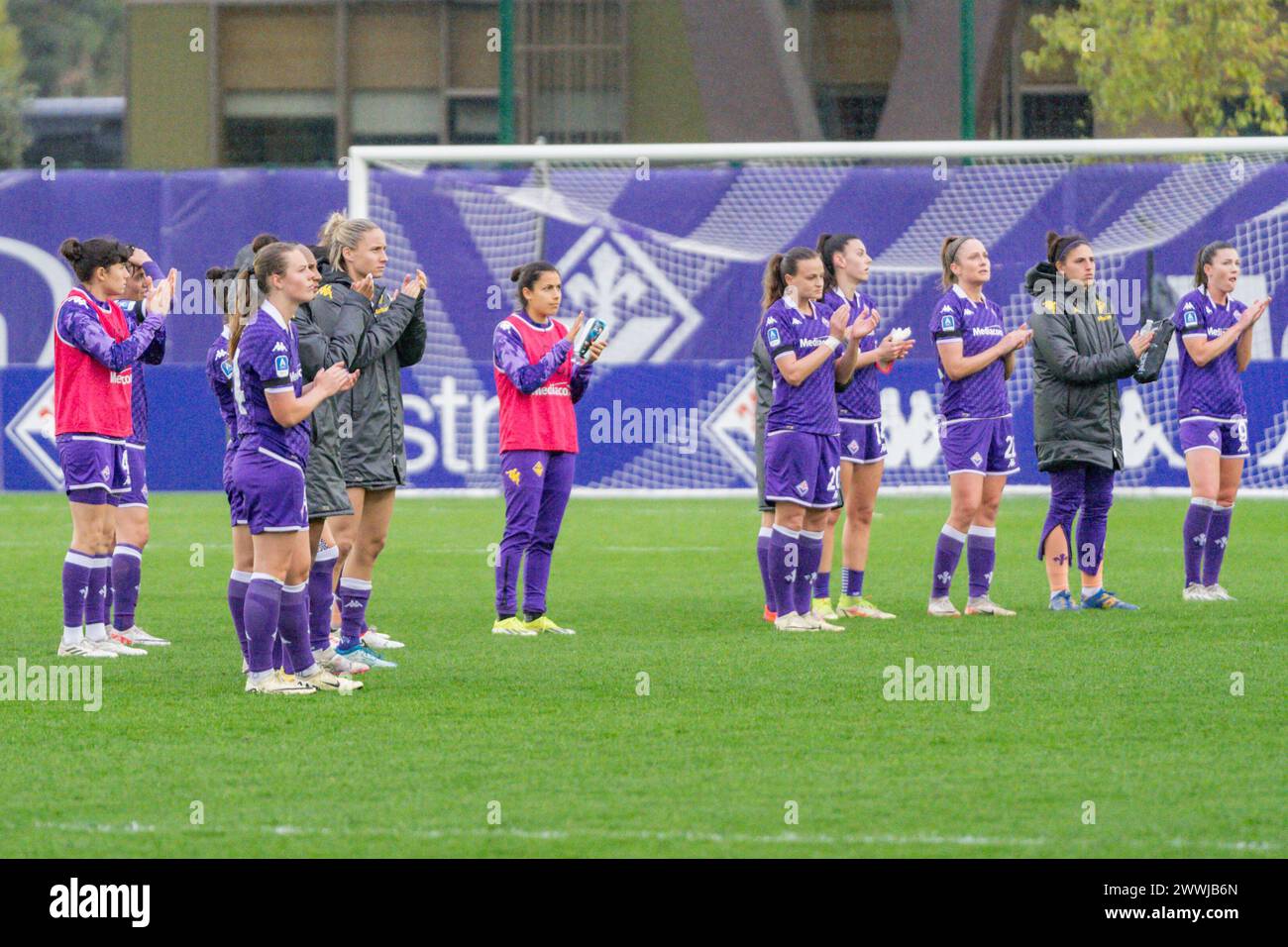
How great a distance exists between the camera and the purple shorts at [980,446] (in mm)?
10734

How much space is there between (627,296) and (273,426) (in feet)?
41.4

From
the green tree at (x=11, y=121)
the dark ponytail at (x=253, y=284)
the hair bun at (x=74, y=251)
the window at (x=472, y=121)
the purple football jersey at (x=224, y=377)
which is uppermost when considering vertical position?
the green tree at (x=11, y=121)

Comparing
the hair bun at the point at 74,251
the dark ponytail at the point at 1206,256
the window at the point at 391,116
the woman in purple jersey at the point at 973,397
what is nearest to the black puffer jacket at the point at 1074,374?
the woman in purple jersey at the point at 973,397

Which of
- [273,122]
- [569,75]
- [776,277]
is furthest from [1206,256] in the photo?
[273,122]

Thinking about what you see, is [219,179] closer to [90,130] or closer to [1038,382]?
[1038,382]

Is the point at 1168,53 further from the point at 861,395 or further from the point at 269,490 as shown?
the point at 269,490

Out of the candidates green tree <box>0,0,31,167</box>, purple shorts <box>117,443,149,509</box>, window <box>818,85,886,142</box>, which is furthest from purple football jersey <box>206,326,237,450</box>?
green tree <box>0,0,31,167</box>

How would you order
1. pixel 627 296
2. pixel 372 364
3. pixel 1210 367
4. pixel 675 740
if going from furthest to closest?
pixel 627 296, pixel 1210 367, pixel 372 364, pixel 675 740

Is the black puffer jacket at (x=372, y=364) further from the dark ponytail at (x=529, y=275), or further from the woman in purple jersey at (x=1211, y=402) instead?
the woman in purple jersey at (x=1211, y=402)

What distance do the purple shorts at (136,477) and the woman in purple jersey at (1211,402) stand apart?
232 inches

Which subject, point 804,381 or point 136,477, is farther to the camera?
point 136,477

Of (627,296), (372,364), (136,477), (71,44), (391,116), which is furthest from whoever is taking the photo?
(71,44)

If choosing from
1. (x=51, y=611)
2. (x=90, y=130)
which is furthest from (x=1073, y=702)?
(x=90, y=130)

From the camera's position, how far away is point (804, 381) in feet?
33.8
